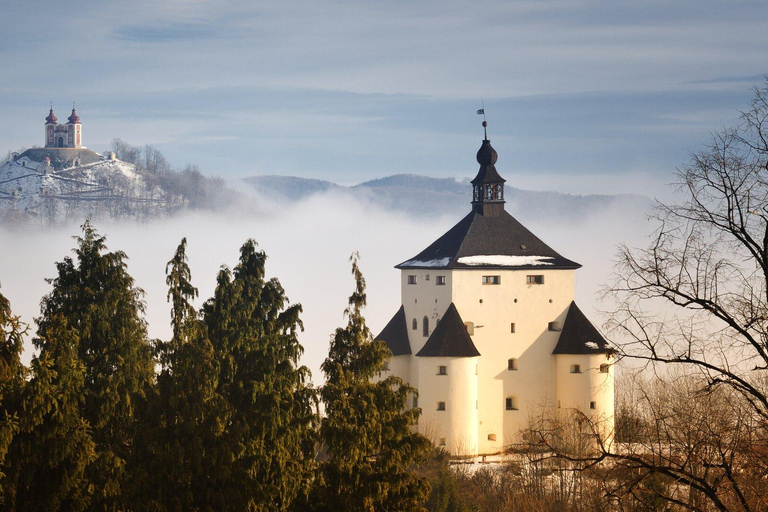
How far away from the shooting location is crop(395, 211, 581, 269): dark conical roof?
7012cm

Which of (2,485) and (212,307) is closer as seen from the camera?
(2,485)

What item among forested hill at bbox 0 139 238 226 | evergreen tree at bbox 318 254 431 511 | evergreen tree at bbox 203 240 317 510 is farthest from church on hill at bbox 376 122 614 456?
forested hill at bbox 0 139 238 226

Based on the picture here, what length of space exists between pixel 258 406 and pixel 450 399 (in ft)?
116

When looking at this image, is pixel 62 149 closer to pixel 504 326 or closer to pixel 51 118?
pixel 51 118

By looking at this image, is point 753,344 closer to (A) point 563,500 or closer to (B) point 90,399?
(B) point 90,399

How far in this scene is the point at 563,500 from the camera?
46.3 m

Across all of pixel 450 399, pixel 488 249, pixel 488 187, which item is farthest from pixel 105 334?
pixel 488 187

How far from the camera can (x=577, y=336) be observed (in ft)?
228

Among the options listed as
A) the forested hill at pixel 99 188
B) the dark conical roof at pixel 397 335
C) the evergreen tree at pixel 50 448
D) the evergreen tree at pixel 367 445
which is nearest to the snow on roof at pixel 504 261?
the dark conical roof at pixel 397 335

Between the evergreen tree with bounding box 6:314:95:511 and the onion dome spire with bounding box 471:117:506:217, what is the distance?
156ft

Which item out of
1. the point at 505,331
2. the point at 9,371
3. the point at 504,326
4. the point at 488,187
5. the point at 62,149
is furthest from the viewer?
the point at 62,149

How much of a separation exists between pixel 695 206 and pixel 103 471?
1572 centimetres

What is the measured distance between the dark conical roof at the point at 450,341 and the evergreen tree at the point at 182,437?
120ft

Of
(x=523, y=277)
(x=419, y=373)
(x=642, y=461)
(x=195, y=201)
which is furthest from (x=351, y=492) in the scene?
(x=195, y=201)
